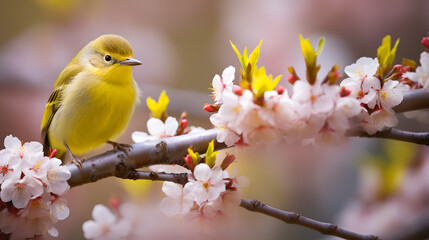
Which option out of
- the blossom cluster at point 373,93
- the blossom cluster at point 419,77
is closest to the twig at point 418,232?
the blossom cluster at point 419,77

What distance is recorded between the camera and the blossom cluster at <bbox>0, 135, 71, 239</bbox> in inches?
19.4

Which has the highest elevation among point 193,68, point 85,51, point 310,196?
point 85,51

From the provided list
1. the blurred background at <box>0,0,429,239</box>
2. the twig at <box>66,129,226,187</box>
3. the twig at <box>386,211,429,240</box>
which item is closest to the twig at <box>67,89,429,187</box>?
the twig at <box>66,129,226,187</box>

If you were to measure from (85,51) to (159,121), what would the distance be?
1.03ft

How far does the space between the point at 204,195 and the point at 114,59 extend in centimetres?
38

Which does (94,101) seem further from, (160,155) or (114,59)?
(160,155)

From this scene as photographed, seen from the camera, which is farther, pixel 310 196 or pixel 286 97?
pixel 310 196

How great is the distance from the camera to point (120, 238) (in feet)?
2.43

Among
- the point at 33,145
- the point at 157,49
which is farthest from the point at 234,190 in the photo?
the point at 157,49

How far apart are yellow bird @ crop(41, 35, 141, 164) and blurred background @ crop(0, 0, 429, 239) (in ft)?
1.95

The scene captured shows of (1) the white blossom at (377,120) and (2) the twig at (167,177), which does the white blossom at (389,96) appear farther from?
(2) the twig at (167,177)

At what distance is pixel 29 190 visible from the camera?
0.50 m

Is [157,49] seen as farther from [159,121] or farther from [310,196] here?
[159,121]

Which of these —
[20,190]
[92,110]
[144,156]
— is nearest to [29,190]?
[20,190]
